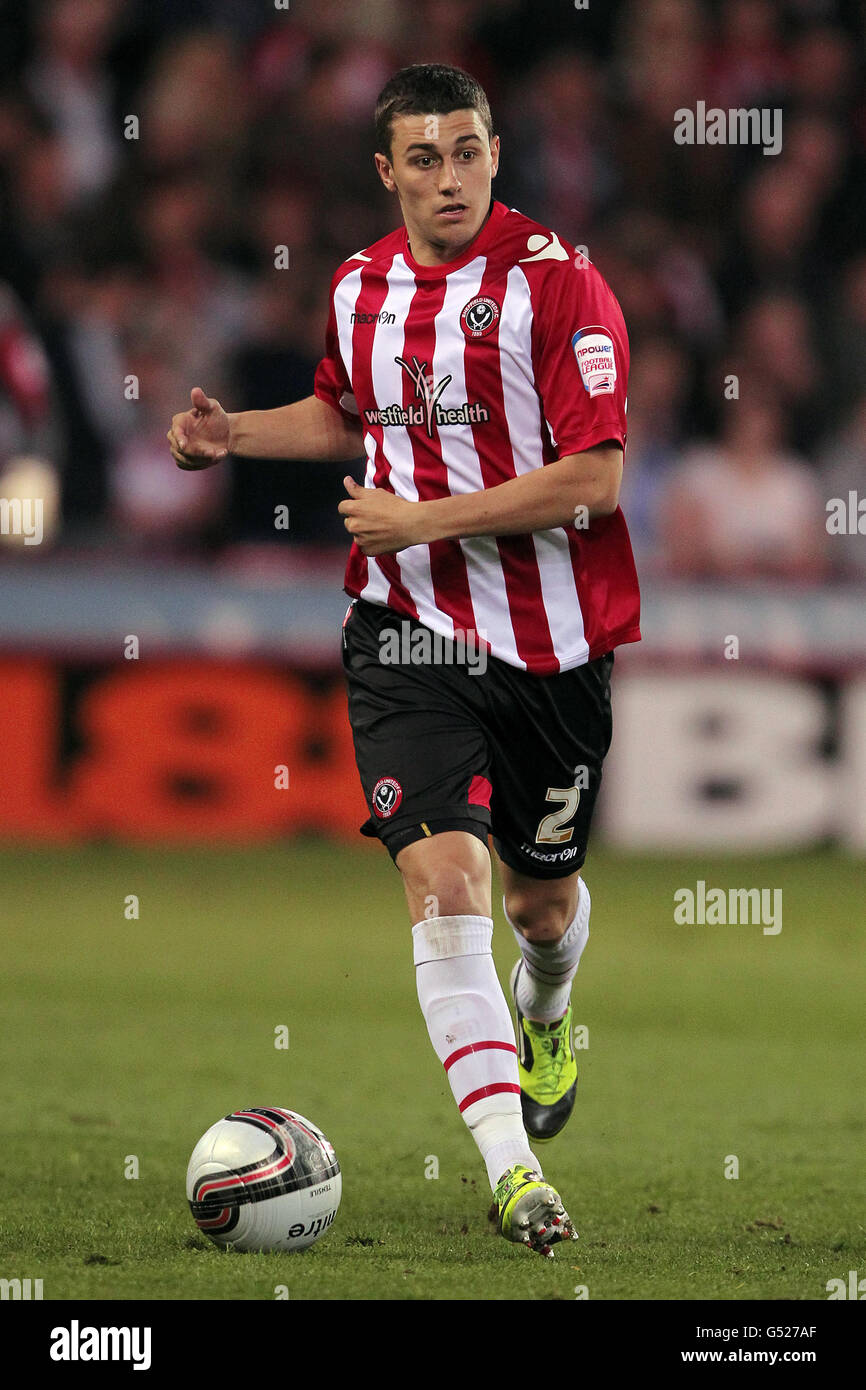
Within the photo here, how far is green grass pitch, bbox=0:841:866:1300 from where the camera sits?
391 centimetres

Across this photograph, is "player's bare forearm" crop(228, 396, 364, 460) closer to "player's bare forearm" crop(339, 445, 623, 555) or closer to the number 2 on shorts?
"player's bare forearm" crop(339, 445, 623, 555)

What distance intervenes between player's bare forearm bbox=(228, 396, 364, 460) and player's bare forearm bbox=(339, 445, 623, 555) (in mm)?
720

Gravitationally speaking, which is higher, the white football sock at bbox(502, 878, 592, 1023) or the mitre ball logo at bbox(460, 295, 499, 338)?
the mitre ball logo at bbox(460, 295, 499, 338)

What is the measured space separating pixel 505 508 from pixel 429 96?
3.04ft

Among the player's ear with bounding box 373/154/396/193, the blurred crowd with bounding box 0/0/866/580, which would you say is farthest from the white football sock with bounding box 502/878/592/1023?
the blurred crowd with bounding box 0/0/866/580

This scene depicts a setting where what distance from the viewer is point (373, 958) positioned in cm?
792

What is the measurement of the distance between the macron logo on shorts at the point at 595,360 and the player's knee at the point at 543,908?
1252 millimetres

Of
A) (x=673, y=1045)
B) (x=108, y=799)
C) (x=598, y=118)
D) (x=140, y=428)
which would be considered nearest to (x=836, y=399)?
(x=598, y=118)

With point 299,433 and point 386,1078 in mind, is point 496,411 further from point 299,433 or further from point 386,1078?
point 386,1078

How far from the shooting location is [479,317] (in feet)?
14.3

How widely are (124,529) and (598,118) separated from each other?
444 centimetres

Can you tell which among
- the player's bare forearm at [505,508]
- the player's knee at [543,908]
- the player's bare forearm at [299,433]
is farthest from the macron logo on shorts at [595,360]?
the player's knee at [543,908]

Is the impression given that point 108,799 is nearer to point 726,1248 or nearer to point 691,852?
point 691,852

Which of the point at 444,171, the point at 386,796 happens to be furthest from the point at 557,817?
the point at 444,171
